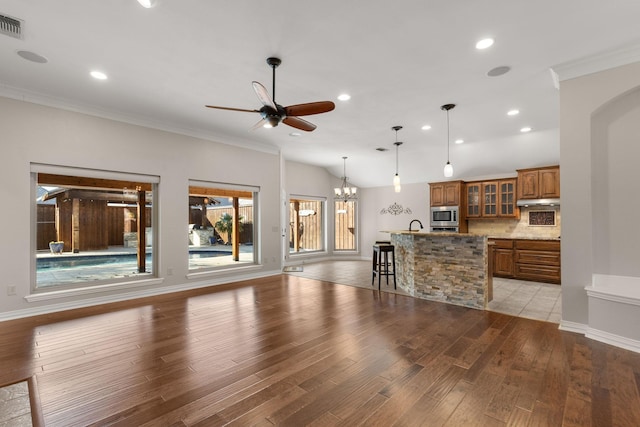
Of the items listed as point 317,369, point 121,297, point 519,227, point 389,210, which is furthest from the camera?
point 389,210

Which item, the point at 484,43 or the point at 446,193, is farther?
the point at 446,193

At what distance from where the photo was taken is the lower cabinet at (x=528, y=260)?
6059mm

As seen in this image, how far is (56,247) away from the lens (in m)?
5.02

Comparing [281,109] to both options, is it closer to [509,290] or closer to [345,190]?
[345,190]

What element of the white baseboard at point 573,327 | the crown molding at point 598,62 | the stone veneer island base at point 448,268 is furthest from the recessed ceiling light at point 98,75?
the white baseboard at point 573,327

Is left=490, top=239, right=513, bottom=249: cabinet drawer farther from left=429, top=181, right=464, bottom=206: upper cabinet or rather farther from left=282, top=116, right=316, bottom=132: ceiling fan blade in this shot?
left=282, top=116, right=316, bottom=132: ceiling fan blade

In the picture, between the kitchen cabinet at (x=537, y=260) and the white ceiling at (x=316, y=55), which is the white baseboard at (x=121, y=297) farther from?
the kitchen cabinet at (x=537, y=260)

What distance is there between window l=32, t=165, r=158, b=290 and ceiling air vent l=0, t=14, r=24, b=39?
2164 mm

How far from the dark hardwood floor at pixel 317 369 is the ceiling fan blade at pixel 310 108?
248cm

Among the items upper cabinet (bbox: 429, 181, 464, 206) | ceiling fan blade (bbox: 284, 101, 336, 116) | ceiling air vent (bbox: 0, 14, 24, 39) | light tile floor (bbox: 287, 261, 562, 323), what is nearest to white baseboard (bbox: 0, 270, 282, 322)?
light tile floor (bbox: 287, 261, 562, 323)

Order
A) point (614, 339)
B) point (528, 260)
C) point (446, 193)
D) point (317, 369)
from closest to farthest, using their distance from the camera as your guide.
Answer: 1. point (317, 369)
2. point (614, 339)
3. point (528, 260)
4. point (446, 193)

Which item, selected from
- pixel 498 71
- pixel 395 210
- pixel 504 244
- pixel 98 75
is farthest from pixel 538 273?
pixel 98 75

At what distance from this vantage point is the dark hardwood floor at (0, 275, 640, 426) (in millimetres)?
1996

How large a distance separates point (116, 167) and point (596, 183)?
6.79m
